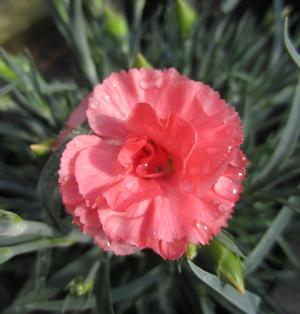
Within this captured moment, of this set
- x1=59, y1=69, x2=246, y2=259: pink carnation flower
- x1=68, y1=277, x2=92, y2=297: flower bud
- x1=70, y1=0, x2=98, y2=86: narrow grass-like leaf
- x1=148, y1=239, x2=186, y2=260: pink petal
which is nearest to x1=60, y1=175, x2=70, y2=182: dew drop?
x1=59, y1=69, x2=246, y2=259: pink carnation flower

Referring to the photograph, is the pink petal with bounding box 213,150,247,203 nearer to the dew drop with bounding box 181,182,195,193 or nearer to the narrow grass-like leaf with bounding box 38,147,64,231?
the dew drop with bounding box 181,182,195,193

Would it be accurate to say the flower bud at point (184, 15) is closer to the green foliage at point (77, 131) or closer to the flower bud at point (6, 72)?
the green foliage at point (77, 131)

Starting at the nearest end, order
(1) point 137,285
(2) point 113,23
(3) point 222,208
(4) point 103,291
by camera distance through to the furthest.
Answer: (3) point 222,208 → (4) point 103,291 → (1) point 137,285 → (2) point 113,23

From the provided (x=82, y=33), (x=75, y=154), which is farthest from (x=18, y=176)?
(x=75, y=154)

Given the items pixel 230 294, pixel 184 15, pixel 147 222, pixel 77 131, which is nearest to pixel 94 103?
pixel 77 131

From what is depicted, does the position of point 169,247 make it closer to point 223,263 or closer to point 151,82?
point 223,263

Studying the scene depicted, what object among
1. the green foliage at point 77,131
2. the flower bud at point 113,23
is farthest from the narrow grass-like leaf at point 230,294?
the flower bud at point 113,23
